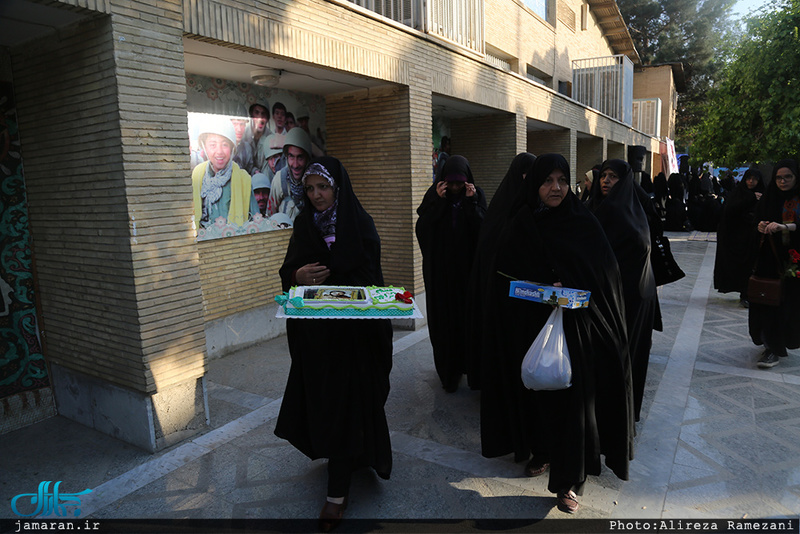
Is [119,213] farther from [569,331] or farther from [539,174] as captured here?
[569,331]

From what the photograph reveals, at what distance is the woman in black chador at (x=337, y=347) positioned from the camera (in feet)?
9.50

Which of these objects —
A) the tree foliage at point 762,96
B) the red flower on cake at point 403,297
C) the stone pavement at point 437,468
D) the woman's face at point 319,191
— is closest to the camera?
the red flower on cake at point 403,297

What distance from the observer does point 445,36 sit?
296 inches

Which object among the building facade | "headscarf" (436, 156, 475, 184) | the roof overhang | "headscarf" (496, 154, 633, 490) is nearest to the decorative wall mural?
the building facade

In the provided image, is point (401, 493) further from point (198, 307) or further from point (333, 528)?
point (198, 307)

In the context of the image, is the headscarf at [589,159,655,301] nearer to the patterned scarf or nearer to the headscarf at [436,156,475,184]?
the headscarf at [436,156,475,184]

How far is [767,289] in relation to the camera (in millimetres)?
5109

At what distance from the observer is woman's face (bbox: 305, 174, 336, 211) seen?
9.42ft

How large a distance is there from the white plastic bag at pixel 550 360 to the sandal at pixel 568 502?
66cm

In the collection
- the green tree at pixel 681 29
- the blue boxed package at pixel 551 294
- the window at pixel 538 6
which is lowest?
the blue boxed package at pixel 551 294

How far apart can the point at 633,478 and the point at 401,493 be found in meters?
1.44

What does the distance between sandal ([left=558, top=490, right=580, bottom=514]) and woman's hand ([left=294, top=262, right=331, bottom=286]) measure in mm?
1789

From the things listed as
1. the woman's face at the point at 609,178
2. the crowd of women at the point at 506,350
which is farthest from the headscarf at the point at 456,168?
the crowd of women at the point at 506,350

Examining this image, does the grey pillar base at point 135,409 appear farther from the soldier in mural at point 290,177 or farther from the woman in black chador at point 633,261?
the woman in black chador at point 633,261
